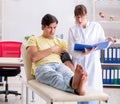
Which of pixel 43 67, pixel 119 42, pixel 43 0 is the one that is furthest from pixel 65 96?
pixel 43 0

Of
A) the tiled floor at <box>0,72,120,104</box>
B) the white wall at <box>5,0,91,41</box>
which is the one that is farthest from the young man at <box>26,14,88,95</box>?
the white wall at <box>5,0,91,41</box>

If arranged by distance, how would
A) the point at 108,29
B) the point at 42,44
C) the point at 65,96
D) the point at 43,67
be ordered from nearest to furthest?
the point at 65,96 → the point at 43,67 → the point at 42,44 → the point at 108,29

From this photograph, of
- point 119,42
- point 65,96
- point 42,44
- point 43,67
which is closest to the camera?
point 65,96

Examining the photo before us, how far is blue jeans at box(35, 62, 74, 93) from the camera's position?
2359 mm

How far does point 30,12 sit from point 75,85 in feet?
10.3

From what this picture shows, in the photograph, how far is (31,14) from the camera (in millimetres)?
5125

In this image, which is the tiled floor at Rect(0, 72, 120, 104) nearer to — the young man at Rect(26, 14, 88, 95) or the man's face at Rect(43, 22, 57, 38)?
the young man at Rect(26, 14, 88, 95)

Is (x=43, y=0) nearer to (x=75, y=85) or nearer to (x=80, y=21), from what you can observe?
(x=80, y=21)

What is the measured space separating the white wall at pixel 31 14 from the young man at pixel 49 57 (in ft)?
7.36

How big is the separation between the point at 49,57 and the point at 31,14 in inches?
96.6

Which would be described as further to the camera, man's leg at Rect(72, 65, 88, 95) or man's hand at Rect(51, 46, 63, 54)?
man's hand at Rect(51, 46, 63, 54)

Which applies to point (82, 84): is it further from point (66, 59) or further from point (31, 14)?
point (31, 14)

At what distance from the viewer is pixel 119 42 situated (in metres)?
4.87

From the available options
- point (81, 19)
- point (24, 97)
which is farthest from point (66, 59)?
point (24, 97)
